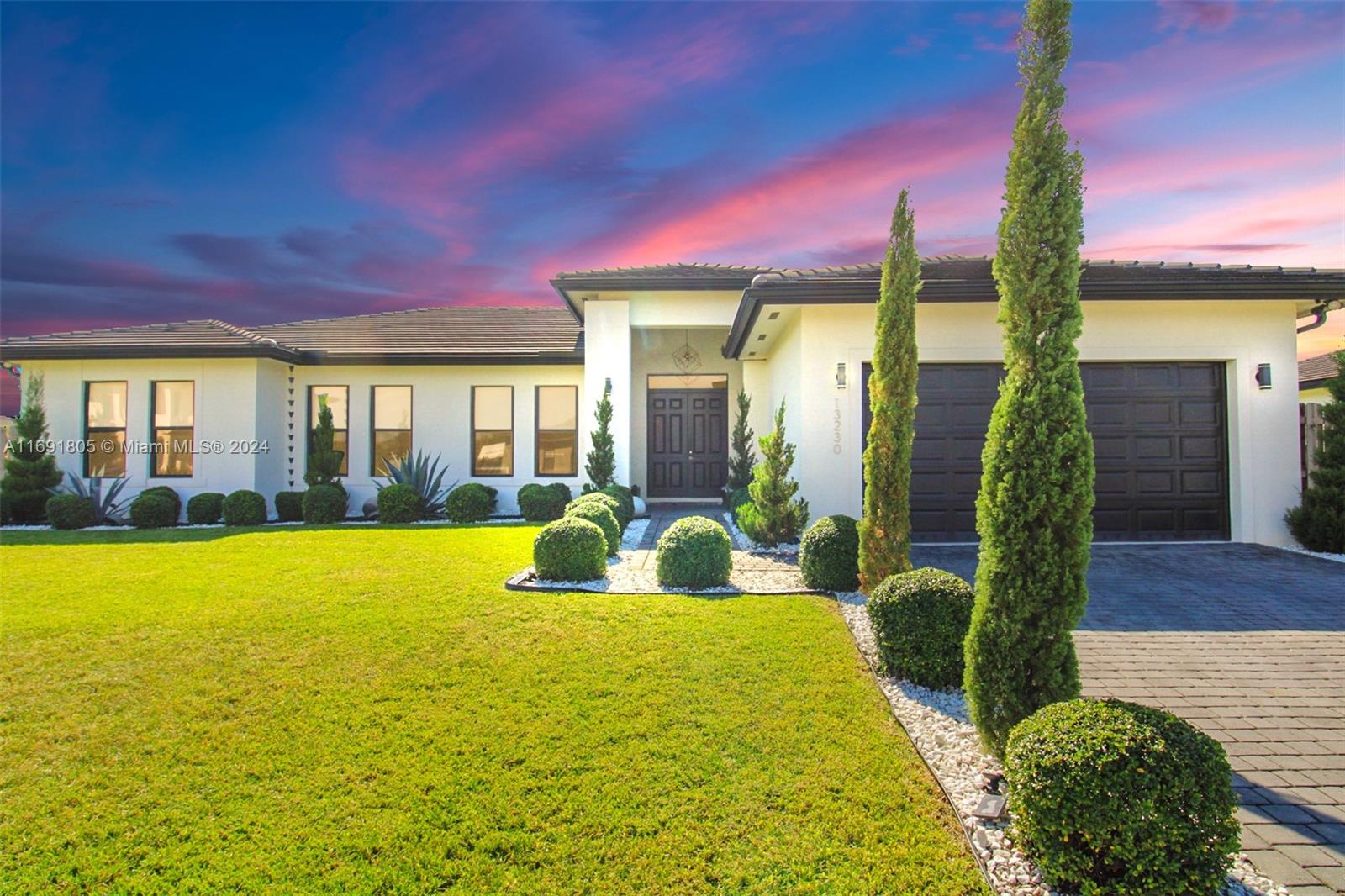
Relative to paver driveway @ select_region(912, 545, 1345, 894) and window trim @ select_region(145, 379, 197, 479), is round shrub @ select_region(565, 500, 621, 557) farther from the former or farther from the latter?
window trim @ select_region(145, 379, 197, 479)

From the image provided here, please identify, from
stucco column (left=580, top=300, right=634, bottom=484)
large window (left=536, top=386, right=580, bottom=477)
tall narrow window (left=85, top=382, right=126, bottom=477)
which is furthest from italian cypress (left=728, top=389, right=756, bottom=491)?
tall narrow window (left=85, top=382, right=126, bottom=477)

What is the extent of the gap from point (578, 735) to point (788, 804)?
123 centimetres

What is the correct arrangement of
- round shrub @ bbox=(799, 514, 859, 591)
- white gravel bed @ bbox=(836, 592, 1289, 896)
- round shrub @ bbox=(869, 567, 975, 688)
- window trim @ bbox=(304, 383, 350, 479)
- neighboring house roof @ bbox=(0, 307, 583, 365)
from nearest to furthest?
white gravel bed @ bbox=(836, 592, 1289, 896) < round shrub @ bbox=(869, 567, 975, 688) < round shrub @ bbox=(799, 514, 859, 591) < neighboring house roof @ bbox=(0, 307, 583, 365) < window trim @ bbox=(304, 383, 350, 479)

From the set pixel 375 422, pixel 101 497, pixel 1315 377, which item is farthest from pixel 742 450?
pixel 1315 377

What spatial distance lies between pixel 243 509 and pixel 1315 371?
88.8 feet

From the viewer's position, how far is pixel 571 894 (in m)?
2.33

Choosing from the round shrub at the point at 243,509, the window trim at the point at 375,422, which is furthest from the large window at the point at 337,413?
the round shrub at the point at 243,509

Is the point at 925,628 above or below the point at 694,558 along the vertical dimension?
below

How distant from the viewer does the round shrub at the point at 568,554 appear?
22.2 feet

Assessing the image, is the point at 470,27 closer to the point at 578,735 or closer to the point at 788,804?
the point at 578,735

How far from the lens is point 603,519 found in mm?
8164

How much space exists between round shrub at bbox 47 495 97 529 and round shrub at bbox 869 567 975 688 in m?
15.0

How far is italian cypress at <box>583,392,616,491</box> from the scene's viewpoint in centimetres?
1251

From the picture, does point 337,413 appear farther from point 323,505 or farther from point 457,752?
point 457,752
